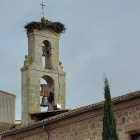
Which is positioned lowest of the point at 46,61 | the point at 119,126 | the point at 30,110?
the point at 119,126

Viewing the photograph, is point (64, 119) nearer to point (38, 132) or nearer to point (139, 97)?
point (38, 132)

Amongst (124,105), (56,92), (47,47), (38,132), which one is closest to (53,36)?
(47,47)

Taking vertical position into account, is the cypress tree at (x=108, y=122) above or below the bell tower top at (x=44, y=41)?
below

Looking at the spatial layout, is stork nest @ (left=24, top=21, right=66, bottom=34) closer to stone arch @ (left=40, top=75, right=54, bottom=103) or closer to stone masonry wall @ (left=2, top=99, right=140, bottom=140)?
stone arch @ (left=40, top=75, right=54, bottom=103)

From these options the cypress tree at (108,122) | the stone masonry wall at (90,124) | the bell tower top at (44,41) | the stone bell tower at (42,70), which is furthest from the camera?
the bell tower top at (44,41)

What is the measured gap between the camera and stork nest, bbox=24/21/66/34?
2722cm

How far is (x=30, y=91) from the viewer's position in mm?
26234

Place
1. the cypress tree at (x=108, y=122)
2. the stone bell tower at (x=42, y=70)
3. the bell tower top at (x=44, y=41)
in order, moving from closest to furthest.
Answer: the cypress tree at (x=108, y=122)
the stone bell tower at (x=42, y=70)
the bell tower top at (x=44, y=41)

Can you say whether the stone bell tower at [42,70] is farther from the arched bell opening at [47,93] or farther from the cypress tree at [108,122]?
the cypress tree at [108,122]

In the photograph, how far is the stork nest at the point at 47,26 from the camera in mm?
27219

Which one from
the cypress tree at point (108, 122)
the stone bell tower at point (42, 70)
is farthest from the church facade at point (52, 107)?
the cypress tree at point (108, 122)

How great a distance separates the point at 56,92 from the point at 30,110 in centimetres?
169

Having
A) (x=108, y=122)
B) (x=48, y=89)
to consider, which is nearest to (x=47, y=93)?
(x=48, y=89)

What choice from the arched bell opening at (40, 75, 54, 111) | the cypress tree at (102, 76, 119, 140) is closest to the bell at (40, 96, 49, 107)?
the arched bell opening at (40, 75, 54, 111)
